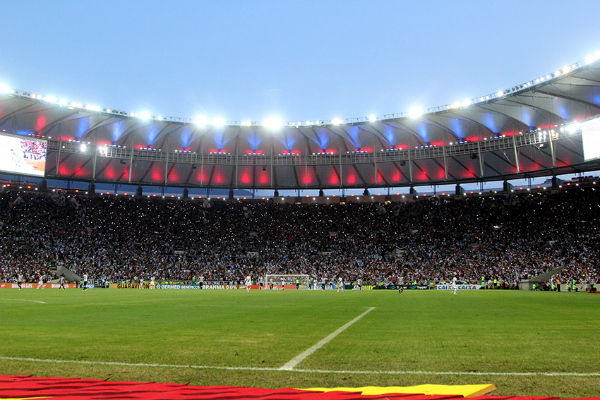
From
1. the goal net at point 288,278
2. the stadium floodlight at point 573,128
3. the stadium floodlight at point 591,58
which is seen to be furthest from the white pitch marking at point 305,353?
the stadium floodlight at point 573,128

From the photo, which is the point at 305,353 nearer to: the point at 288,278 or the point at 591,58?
the point at 591,58

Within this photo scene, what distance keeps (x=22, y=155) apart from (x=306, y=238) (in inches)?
1395

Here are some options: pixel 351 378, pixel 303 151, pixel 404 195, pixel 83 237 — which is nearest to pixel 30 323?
pixel 351 378

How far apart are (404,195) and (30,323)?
57.9 metres

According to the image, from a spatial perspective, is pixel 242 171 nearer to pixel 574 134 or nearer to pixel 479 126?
pixel 479 126

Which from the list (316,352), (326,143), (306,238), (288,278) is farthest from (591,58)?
(316,352)

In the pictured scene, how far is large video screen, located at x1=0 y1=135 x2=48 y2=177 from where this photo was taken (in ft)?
147

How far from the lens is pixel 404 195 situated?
6512 centimetres

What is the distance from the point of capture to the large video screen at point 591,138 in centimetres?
3909

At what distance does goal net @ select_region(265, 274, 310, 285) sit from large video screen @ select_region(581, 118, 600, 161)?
30242mm

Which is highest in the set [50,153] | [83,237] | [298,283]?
[50,153]

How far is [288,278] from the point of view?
50.3m

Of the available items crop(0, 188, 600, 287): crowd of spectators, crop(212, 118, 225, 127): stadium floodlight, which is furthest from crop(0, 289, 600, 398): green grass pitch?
crop(212, 118, 225, 127): stadium floodlight

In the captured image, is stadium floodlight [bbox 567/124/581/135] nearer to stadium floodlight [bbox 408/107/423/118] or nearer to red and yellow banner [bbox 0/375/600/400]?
stadium floodlight [bbox 408/107/423/118]
